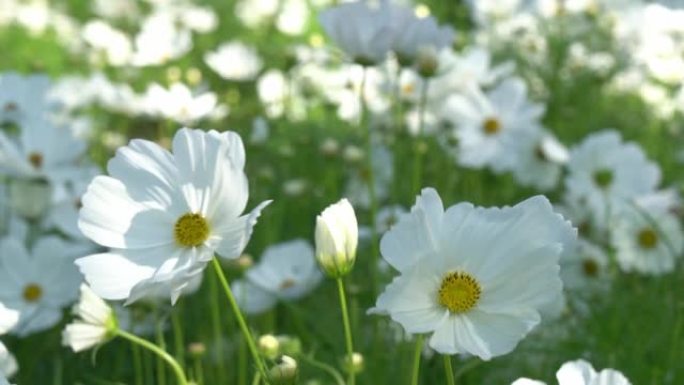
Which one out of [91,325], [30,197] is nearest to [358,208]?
[30,197]

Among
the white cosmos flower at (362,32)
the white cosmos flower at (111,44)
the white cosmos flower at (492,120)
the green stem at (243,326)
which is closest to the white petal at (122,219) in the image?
the green stem at (243,326)

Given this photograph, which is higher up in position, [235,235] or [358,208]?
[358,208]

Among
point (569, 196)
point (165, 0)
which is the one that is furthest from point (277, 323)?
point (165, 0)

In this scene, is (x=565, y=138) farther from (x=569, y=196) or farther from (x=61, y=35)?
(x=61, y=35)

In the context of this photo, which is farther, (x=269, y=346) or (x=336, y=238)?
(x=269, y=346)

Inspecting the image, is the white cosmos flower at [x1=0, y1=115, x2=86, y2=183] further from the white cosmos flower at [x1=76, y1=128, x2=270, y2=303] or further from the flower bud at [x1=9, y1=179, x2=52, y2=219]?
the white cosmos flower at [x1=76, y1=128, x2=270, y2=303]

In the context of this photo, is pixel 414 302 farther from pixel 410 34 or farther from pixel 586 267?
pixel 586 267

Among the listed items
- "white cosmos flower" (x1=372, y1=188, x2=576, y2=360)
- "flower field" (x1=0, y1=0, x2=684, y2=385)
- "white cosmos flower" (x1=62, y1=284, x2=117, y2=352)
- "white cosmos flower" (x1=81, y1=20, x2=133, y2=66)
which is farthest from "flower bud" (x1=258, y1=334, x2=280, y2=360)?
"white cosmos flower" (x1=81, y1=20, x2=133, y2=66)
